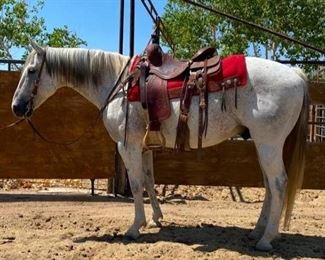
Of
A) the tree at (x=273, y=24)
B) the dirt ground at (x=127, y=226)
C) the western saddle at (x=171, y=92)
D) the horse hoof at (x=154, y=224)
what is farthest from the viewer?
the tree at (x=273, y=24)

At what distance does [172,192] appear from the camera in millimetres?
8859

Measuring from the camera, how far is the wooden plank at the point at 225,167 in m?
7.74

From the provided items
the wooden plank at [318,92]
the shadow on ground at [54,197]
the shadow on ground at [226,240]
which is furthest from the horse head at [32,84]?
the wooden plank at [318,92]

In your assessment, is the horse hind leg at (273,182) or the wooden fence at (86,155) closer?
the horse hind leg at (273,182)

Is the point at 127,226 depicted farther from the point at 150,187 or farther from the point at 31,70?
the point at 31,70

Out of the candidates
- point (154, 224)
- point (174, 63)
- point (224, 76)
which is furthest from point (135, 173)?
point (224, 76)

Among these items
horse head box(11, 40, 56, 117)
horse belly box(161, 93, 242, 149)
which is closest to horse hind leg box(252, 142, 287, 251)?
horse belly box(161, 93, 242, 149)

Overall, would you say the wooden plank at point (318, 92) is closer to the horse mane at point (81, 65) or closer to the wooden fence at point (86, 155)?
the wooden fence at point (86, 155)

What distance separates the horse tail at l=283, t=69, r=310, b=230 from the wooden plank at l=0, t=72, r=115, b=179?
3342 millimetres

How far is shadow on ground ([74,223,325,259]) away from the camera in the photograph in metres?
4.81

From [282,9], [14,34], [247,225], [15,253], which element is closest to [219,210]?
[247,225]

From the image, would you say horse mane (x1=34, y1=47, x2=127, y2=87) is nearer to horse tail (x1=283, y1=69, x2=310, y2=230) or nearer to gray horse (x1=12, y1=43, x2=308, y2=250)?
gray horse (x1=12, y1=43, x2=308, y2=250)

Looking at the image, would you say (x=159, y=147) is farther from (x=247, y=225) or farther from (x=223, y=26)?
(x=223, y=26)

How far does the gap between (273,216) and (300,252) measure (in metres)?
0.41
